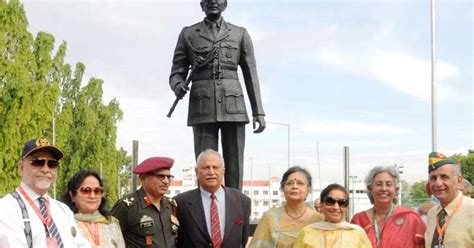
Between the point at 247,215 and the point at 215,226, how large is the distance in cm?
38

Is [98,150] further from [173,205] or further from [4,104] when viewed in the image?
[173,205]

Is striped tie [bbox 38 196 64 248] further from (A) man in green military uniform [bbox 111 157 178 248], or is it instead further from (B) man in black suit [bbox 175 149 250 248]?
(B) man in black suit [bbox 175 149 250 248]

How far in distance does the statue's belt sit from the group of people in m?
2.17

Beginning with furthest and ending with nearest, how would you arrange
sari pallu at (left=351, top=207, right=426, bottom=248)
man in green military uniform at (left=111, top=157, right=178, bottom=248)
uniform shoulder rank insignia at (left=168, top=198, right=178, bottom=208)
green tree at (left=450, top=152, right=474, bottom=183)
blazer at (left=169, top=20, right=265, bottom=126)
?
green tree at (left=450, top=152, right=474, bottom=183) < blazer at (left=169, top=20, right=265, bottom=126) < uniform shoulder rank insignia at (left=168, top=198, right=178, bottom=208) < man in green military uniform at (left=111, top=157, right=178, bottom=248) < sari pallu at (left=351, top=207, right=426, bottom=248)

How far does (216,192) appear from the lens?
5.98 meters

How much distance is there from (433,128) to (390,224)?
13.5 meters

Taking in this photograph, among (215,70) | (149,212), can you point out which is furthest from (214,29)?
(149,212)

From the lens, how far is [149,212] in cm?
561

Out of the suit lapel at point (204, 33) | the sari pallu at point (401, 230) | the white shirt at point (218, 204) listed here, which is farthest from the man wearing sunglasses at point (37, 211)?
the suit lapel at point (204, 33)

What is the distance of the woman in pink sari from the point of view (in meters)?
5.46

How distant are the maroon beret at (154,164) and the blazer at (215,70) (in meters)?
2.16

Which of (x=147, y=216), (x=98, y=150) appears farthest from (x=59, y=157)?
(x=98, y=150)

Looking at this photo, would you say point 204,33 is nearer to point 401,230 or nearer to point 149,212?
point 149,212

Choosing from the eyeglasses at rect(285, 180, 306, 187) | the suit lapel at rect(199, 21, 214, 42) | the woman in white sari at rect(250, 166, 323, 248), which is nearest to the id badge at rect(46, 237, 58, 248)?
the woman in white sari at rect(250, 166, 323, 248)
